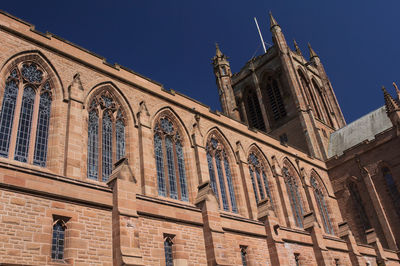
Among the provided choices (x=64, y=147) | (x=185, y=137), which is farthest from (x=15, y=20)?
(x=185, y=137)

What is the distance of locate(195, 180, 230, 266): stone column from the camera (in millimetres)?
14531

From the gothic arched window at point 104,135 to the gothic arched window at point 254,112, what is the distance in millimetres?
27363

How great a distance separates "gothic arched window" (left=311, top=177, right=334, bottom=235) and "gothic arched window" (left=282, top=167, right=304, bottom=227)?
2.98 meters

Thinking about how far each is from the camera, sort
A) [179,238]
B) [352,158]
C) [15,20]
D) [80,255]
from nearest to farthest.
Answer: [80,255] → [179,238] → [15,20] → [352,158]

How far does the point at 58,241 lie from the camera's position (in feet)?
35.8

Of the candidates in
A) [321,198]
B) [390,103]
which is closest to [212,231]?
[321,198]

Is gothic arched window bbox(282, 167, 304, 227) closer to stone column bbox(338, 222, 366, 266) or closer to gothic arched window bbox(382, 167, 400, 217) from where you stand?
stone column bbox(338, 222, 366, 266)

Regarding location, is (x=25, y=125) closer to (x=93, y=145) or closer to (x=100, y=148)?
(x=93, y=145)

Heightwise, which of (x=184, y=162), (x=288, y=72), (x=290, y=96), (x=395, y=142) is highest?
(x=288, y=72)

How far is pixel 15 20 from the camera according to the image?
55.2 feet

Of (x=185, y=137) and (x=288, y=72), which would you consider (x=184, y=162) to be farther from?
(x=288, y=72)

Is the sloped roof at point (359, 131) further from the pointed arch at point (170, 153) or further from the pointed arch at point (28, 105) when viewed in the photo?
the pointed arch at point (28, 105)

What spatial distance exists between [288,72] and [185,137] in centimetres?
2378

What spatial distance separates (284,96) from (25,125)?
1242 inches
